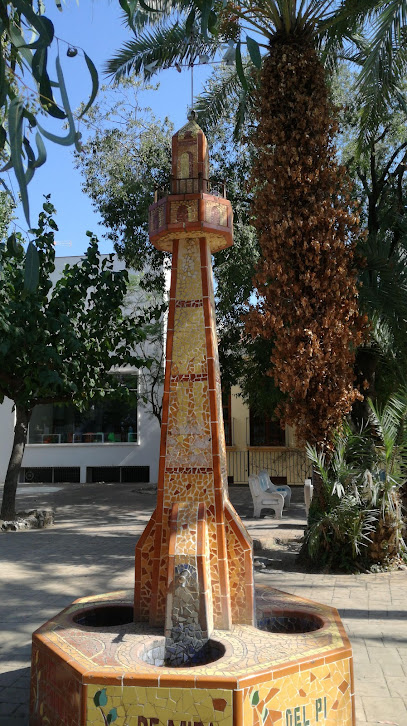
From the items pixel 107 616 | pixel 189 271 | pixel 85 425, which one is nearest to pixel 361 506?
pixel 107 616

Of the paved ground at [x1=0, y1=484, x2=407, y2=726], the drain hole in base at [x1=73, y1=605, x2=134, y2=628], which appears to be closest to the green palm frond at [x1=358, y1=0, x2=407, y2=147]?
the paved ground at [x1=0, y1=484, x2=407, y2=726]

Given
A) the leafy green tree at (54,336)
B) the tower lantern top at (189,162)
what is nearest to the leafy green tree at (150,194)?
the leafy green tree at (54,336)

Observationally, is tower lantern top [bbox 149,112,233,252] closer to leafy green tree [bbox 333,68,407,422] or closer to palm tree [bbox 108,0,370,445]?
palm tree [bbox 108,0,370,445]

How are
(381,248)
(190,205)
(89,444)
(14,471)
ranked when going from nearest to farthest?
(190,205) < (381,248) < (14,471) < (89,444)

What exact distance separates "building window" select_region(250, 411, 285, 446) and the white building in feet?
12.2

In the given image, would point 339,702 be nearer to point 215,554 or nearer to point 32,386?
point 215,554

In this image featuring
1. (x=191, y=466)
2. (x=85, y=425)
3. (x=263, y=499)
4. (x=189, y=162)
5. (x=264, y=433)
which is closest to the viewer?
(x=191, y=466)

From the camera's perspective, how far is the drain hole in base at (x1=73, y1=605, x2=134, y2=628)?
15.5 ft

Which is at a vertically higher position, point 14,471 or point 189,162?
point 189,162

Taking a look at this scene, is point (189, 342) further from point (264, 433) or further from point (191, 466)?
point (264, 433)

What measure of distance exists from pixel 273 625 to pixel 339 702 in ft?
3.28

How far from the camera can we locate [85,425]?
25.9m

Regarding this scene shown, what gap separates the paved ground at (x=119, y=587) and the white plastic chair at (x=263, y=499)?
0.99 ft

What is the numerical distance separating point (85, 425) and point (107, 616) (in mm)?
21400
